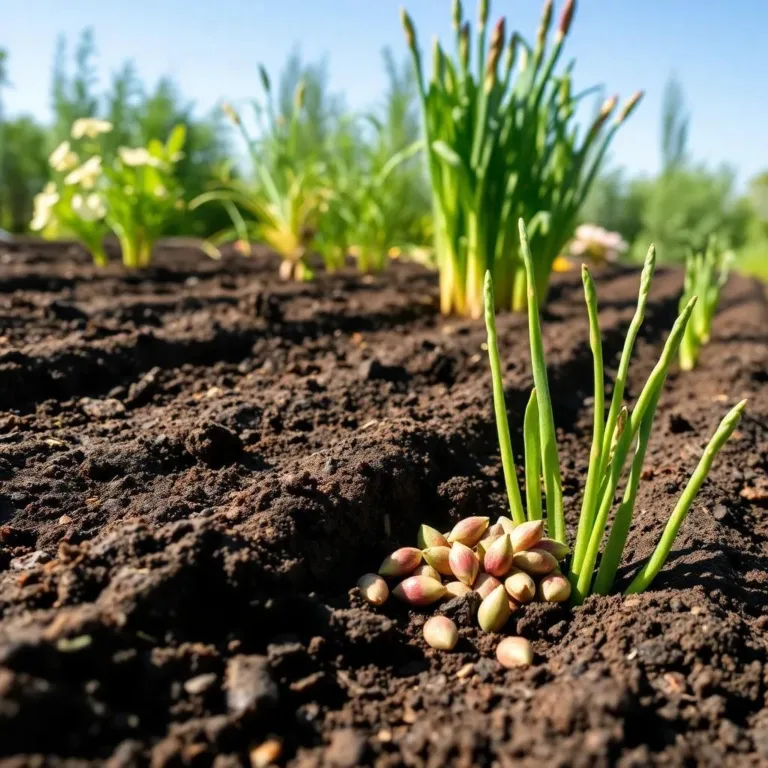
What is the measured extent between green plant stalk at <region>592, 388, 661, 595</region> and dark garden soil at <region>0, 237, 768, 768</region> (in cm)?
4

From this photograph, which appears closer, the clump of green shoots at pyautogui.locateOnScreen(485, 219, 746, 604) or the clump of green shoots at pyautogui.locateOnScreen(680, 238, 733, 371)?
the clump of green shoots at pyautogui.locateOnScreen(485, 219, 746, 604)

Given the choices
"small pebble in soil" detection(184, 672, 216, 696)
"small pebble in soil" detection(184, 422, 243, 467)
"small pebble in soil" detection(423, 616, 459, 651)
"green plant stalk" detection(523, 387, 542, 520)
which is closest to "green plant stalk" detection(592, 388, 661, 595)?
"green plant stalk" detection(523, 387, 542, 520)

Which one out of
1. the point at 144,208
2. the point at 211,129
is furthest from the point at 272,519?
the point at 211,129

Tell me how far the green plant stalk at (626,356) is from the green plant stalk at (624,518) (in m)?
0.05

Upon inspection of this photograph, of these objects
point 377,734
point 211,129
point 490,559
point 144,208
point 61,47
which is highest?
point 61,47

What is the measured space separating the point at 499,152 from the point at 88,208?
2.40m

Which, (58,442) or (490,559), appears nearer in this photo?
(490,559)

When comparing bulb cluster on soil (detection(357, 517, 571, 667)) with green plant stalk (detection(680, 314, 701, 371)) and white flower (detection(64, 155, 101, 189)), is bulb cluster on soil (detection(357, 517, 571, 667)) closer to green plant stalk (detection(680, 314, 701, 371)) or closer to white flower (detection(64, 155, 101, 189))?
green plant stalk (detection(680, 314, 701, 371))

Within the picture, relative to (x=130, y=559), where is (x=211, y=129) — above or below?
above

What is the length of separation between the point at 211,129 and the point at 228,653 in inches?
493

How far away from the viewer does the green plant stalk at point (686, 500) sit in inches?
41.4

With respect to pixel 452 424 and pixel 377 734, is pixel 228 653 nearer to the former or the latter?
pixel 377 734

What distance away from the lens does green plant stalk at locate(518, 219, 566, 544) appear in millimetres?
1190

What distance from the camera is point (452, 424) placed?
74.7 inches
